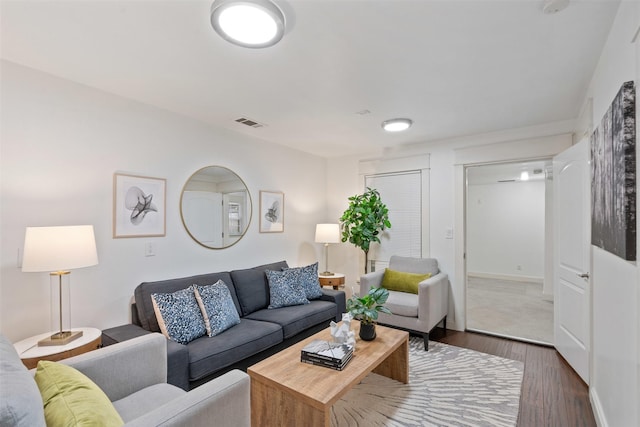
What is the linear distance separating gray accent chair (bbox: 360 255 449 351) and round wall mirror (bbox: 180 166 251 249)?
163 cm

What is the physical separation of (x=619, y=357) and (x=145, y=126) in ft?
11.9

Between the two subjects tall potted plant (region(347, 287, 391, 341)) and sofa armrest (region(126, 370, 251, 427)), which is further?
tall potted plant (region(347, 287, 391, 341))

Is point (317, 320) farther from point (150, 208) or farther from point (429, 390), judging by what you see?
point (150, 208)

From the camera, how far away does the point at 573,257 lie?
2.67 metres

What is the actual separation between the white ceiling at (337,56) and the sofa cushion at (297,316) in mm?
1953

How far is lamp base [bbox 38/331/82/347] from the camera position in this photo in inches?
74.7

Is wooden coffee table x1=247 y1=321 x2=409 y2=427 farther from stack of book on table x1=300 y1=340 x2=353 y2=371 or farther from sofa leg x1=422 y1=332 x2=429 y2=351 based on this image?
sofa leg x1=422 y1=332 x2=429 y2=351

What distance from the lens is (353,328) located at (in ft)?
Answer: 8.50

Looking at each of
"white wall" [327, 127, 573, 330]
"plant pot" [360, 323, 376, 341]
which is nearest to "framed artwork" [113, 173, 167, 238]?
"plant pot" [360, 323, 376, 341]

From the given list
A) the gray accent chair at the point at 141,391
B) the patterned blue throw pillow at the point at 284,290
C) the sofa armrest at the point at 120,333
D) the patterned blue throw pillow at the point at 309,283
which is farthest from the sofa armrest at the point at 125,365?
the patterned blue throw pillow at the point at 309,283

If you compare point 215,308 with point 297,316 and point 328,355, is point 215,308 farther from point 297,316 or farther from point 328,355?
point 328,355

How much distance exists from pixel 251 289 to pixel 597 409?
282 centimetres

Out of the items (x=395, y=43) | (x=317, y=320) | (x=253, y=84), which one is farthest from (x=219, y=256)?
(x=395, y=43)

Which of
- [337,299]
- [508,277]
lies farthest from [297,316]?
[508,277]
